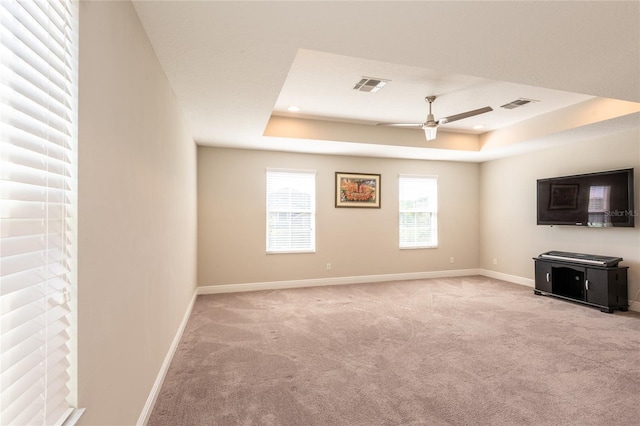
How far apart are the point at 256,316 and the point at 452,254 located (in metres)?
4.46

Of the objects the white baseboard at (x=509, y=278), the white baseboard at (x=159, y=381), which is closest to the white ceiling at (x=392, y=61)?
the white baseboard at (x=159, y=381)

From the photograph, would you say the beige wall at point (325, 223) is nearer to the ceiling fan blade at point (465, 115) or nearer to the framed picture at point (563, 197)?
the framed picture at point (563, 197)

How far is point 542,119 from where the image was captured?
4.62 m

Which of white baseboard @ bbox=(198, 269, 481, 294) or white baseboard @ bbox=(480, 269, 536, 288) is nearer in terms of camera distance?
white baseboard @ bbox=(198, 269, 481, 294)

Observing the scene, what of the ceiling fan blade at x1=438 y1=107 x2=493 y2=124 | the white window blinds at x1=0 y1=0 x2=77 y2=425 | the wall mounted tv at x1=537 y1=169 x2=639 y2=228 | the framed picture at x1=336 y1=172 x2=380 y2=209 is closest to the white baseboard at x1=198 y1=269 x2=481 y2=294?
the framed picture at x1=336 y1=172 x2=380 y2=209

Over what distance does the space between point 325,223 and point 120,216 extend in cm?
451

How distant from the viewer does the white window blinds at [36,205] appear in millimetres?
802

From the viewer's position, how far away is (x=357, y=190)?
6.13m

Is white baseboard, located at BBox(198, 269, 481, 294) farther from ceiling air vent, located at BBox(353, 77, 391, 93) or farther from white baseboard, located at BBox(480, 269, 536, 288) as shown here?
ceiling air vent, located at BBox(353, 77, 391, 93)

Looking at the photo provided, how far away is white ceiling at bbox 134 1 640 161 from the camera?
1901 millimetres

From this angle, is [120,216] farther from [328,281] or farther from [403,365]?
[328,281]

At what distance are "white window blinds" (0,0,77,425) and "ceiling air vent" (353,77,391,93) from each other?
8.94ft

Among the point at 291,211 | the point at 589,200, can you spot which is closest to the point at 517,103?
the point at 589,200

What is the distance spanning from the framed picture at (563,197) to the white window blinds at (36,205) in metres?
6.06
